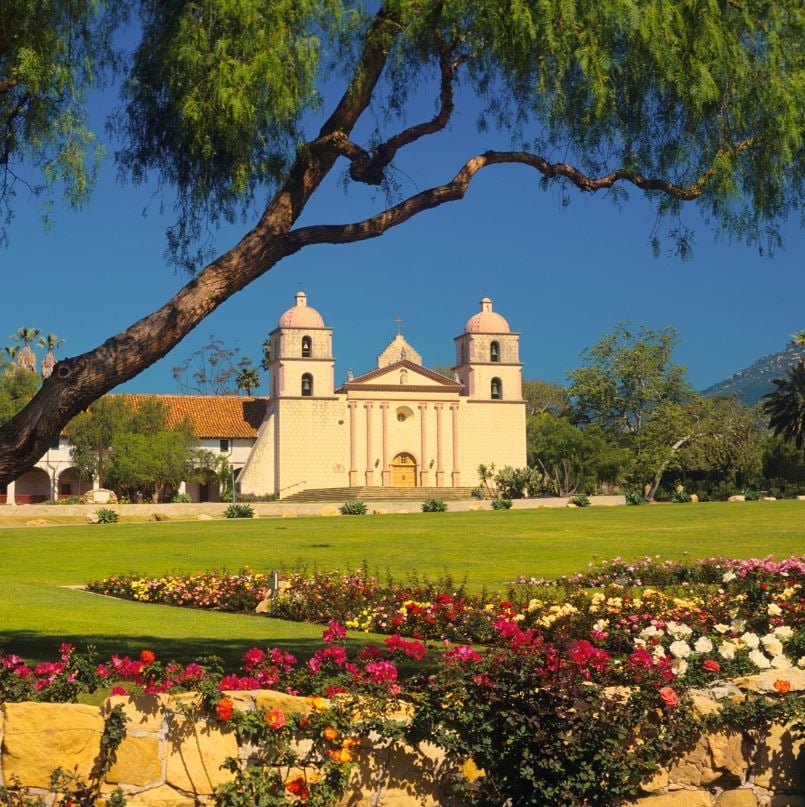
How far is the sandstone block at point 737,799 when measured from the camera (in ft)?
20.5

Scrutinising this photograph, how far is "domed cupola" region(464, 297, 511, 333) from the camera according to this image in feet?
249

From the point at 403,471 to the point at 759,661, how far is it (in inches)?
2589

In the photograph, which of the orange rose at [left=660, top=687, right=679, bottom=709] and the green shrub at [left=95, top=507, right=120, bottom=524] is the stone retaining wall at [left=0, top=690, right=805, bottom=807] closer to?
the orange rose at [left=660, top=687, right=679, bottom=709]

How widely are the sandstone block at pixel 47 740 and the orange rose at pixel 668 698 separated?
2.99 meters

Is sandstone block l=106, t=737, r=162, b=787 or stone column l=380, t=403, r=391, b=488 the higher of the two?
stone column l=380, t=403, r=391, b=488

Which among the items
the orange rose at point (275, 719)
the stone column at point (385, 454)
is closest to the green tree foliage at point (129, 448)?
the stone column at point (385, 454)

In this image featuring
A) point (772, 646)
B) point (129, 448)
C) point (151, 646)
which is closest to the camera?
point (772, 646)

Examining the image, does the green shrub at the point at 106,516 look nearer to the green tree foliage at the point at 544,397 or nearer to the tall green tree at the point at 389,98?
the tall green tree at the point at 389,98

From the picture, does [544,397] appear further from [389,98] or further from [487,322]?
[389,98]

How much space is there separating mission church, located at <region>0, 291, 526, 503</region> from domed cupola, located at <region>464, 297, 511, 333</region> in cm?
12

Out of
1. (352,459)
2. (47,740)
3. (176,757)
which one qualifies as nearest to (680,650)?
(176,757)

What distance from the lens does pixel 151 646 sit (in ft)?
36.0

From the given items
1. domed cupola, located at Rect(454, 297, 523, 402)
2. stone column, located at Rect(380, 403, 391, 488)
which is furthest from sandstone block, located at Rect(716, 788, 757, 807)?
domed cupola, located at Rect(454, 297, 523, 402)

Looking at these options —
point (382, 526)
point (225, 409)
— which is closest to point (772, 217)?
point (382, 526)
